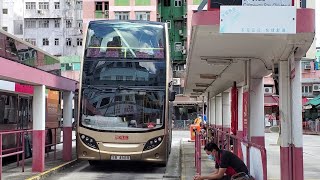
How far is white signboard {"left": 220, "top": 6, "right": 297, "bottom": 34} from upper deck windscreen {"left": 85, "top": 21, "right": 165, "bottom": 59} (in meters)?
8.13

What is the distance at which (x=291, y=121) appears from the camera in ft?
28.2

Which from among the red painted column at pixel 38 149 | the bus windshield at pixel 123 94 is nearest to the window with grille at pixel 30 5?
the bus windshield at pixel 123 94

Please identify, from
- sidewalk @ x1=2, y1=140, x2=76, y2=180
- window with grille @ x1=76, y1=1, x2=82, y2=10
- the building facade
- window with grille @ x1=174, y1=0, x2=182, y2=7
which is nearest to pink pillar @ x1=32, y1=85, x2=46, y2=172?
sidewalk @ x1=2, y1=140, x2=76, y2=180

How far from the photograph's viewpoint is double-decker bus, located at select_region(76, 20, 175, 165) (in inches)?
576

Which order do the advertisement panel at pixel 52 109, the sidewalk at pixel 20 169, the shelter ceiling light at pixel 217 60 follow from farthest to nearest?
the advertisement panel at pixel 52 109, the sidewalk at pixel 20 169, the shelter ceiling light at pixel 217 60

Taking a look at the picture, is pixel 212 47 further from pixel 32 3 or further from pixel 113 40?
pixel 32 3

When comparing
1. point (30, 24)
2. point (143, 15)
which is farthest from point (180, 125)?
point (30, 24)

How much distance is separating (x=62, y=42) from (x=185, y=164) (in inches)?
2498

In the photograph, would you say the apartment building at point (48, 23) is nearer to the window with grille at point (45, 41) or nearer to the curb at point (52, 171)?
the window with grille at point (45, 41)

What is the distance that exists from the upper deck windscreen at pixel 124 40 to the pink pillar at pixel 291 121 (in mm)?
6714

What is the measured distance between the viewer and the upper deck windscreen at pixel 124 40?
48.9ft

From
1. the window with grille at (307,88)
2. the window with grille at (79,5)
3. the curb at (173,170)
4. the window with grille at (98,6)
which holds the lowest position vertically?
the curb at (173,170)

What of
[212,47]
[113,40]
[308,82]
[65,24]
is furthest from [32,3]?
[212,47]

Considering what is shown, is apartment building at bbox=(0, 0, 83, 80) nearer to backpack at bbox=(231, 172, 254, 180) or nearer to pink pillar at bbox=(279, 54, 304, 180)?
pink pillar at bbox=(279, 54, 304, 180)
